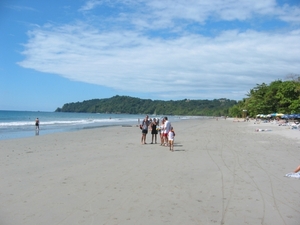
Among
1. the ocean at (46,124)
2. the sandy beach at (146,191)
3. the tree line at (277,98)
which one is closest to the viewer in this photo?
the sandy beach at (146,191)

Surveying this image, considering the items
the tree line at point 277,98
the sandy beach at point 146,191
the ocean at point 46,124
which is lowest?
the sandy beach at point 146,191

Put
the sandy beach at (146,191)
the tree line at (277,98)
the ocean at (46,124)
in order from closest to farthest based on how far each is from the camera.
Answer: the sandy beach at (146,191) < the ocean at (46,124) < the tree line at (277,98)

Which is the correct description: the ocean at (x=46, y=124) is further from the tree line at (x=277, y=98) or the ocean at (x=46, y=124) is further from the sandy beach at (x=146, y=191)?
the tree line at (x=277, y=98)

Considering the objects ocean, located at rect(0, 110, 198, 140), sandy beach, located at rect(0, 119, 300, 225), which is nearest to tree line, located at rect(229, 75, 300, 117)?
ocean, located at rect(0, 110, 198, 140)

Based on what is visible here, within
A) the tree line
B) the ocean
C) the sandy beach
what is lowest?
the sandy beach

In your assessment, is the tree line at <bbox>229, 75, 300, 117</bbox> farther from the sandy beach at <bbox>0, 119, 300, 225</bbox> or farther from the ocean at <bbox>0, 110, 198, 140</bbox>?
the sandy beach at <bbox>0, 119, 300, 225</bbox>

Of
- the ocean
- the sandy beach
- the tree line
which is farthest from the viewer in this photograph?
the tree line

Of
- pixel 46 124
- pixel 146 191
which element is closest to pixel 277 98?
pixel 46 124

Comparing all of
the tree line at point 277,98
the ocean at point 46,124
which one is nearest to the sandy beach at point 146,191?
the ocean at point 46,124

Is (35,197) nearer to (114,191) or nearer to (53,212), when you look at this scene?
(53,212)

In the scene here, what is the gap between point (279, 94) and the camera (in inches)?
2648

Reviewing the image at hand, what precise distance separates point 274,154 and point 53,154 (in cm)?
986

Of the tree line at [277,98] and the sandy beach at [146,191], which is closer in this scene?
the sandy beach at [146,191]

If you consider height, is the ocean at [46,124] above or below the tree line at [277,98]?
below
